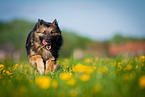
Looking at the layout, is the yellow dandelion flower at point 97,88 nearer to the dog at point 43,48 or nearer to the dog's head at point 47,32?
the dog at point 43,48

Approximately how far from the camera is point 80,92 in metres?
1.78

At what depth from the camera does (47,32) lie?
4777 millimetres

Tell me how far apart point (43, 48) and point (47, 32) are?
1.96ft

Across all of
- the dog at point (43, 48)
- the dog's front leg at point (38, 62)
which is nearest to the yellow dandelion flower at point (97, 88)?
the dog at point (43, 48)

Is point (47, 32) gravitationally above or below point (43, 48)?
above

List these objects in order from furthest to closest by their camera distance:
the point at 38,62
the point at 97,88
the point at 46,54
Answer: the point at 46,54 → the point at 38,62 → the point at 97,88

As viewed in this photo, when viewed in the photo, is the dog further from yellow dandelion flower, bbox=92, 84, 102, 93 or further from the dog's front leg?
yellow dandelion flower, bbox=92, 84, 102, 93

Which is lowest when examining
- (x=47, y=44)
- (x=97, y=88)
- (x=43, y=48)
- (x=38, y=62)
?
(x=38, y=62)

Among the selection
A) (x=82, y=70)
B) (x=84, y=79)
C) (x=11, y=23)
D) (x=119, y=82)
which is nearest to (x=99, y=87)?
(x=84, y=79)

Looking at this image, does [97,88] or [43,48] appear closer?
[97,88]

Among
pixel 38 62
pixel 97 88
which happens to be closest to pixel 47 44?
pixel 38 62

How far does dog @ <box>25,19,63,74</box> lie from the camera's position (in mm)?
4551

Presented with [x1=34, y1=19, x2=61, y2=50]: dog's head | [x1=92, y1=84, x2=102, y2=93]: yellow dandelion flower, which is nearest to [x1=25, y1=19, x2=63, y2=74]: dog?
[x1=34, y1=19, x2=61, y2=50]: dog's head

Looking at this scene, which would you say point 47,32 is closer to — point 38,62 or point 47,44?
point 47,44
